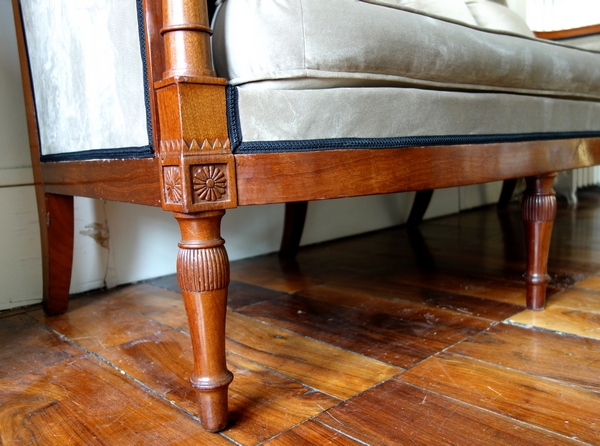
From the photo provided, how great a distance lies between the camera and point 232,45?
0.60 m

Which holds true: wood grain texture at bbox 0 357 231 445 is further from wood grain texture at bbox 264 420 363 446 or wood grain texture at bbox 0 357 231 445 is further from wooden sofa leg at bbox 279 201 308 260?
wooden sofa leg at bbox 279 201 308 260

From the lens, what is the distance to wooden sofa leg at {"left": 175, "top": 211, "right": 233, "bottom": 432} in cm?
58

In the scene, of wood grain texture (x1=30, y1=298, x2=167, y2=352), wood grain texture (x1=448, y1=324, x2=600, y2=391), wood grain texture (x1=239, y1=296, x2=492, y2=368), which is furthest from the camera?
wood grain texture (x1=30, y1=298, x2=167, y2=352)

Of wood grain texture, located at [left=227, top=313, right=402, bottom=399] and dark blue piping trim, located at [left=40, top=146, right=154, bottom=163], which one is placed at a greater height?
dark blue piping trim, located at [left=40, top=146, right=154, bottom=163]

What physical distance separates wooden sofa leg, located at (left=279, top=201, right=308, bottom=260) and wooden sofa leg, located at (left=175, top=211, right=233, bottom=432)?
3.10ft

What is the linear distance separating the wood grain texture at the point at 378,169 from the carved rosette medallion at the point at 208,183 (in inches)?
0.9

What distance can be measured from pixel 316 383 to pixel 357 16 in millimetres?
495

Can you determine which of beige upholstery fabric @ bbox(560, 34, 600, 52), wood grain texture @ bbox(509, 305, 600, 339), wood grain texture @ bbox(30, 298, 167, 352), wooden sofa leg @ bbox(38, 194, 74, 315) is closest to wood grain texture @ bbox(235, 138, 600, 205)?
wood grain texture @ bbox(509, 305, 600, 339)

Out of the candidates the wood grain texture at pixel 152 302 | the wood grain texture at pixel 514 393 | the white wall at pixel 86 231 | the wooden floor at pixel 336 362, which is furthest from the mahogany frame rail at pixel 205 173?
the white wall at pixel 86 231

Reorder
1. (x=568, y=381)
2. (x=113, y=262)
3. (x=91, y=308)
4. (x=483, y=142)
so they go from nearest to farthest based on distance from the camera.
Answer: (x=568, y=381)
(x=483, y=142)
(x=91, y=308)
(x=113, y=262)

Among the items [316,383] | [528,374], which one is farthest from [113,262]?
[528,374]

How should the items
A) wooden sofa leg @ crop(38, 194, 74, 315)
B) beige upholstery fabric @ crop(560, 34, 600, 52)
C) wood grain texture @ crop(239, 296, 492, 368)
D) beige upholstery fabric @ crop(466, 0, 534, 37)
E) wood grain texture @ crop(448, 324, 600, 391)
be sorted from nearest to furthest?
wood grain texture @ crop(448, 324, 600, 391) < wood grain texture @ crop(239, 296, 492, 368) < wooden sofa leg @ crop(38, 194, 74, 315) < beige upholstery fabric @ crop(560, 34, 600, 52) < beige upholstery fabric @ crop(466, 0, 534, 37)

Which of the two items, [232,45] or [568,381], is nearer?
[232,45]

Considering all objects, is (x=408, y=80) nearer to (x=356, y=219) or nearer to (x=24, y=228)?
(x=24, y=228)
